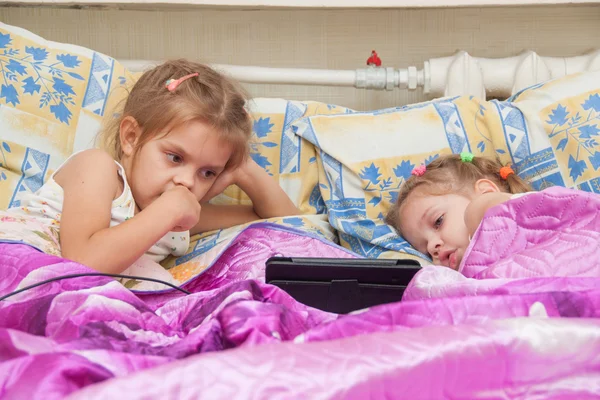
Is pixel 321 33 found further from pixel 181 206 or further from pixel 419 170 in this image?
pixel 181 206

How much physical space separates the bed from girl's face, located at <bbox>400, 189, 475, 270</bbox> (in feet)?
0.10

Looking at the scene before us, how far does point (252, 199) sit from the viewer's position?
135 centimetres

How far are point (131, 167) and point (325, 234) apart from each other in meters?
0.39

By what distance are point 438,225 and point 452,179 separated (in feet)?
0.31

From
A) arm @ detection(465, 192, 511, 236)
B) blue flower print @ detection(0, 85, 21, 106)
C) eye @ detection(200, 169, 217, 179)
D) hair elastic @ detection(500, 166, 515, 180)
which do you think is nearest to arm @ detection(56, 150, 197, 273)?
eye @ detection(200, 169, 217, 179)

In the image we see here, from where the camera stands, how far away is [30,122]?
1300mm

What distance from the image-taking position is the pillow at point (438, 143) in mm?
1309

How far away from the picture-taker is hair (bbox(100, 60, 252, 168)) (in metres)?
1.17

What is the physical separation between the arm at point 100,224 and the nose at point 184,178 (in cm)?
7

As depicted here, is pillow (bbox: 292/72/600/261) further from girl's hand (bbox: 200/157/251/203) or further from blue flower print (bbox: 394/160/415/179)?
girl's hand (bbox: 200/157/251/203)

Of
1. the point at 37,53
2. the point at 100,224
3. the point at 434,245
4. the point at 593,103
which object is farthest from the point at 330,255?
the point at 37,53

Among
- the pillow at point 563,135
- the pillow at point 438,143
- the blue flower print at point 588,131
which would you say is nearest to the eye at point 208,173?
the pillow at point 438,143

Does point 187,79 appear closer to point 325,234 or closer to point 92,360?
point 325,234

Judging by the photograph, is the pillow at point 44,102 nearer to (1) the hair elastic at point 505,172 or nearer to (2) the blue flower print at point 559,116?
(1) the hair elastic at point 505,172
